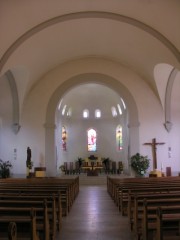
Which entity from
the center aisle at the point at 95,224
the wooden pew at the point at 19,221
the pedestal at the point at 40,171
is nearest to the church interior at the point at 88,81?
the pedestal at the point at 40,171

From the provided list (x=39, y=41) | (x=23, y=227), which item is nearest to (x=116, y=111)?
(x=39, y=41)

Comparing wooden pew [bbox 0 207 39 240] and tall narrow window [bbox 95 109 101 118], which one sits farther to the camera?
tall narrow window [bbox 95 109 101 118]

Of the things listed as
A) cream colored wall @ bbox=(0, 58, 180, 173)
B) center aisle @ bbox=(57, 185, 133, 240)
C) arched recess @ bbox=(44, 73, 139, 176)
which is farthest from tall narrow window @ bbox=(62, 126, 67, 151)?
center aisle @ bbox=(57, 185, 133, 240)

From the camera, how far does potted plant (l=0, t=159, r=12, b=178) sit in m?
17.5

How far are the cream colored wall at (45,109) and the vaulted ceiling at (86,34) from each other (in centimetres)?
53

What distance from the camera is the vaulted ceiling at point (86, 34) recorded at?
11.1 meters

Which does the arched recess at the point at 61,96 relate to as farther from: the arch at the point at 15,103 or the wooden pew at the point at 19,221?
the wooden pew at the point at 19,221

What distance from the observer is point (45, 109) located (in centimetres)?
1883

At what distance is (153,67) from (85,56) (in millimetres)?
4574

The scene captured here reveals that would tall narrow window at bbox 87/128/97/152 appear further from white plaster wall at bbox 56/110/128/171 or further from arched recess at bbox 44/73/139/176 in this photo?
arched recess at bbox 44/73/139/176

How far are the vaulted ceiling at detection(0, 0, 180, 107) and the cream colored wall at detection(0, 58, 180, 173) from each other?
20.9 inches

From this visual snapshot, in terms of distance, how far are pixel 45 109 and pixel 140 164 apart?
679 cm

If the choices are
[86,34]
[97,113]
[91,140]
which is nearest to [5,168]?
[86,34]

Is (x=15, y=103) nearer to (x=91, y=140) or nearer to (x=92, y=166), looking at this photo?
(x=92, y=166)
